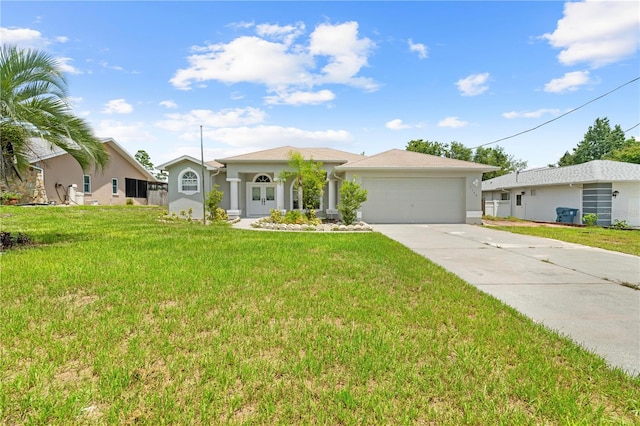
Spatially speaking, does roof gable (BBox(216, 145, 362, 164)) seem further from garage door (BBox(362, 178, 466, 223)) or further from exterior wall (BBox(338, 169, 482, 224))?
garage door (BBox(362, 178, 466, 223))

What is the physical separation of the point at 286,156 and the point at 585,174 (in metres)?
16.5

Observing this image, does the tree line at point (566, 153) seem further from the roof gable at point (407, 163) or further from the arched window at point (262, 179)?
the arched window at point (262, 179)

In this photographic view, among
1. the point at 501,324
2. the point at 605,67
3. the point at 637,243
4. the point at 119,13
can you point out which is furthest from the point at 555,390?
the point at 605,67

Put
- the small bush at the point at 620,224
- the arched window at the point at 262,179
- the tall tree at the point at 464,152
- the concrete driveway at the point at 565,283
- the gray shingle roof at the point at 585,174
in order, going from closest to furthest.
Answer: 1. the concrete driveway at the point at 565,283
2. the small bush at the point at 620,224
3. the gray shingle roof at the point at 585,174
4. the arched window at the point at 262,179
5. the tall tree at the point at 464,152

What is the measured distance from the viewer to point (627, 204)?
687 inches

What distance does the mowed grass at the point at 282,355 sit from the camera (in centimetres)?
224

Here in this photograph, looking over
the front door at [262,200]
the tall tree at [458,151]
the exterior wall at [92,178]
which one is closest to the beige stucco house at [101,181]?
the exterior wall at [92,178]

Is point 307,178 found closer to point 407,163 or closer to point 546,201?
point 407,163

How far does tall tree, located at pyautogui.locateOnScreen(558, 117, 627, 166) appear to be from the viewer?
50.4m

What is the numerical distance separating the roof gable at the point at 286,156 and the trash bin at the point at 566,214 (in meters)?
12.1

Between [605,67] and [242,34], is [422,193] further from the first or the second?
[242,34]

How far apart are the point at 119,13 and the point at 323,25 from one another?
22.0 feet

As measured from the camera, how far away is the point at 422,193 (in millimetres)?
16984

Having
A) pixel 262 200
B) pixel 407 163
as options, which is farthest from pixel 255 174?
pixel 407 163
